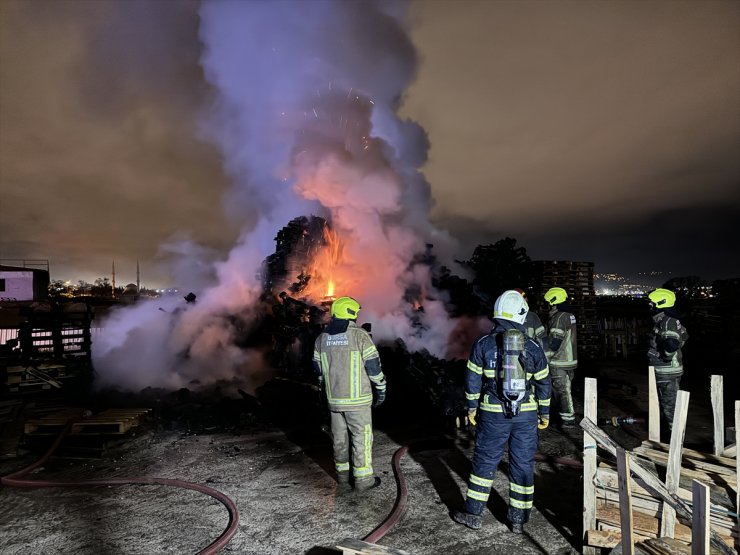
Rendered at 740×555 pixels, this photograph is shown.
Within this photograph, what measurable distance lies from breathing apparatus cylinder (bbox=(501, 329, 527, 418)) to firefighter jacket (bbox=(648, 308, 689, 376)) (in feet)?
13.0

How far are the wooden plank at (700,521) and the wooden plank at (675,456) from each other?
1191mm

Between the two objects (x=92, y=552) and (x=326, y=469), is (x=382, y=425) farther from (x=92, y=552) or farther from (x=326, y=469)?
(x=92, y=552)

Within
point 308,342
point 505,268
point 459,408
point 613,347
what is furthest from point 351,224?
→ point 459,408

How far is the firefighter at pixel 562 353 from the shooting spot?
24.6ft

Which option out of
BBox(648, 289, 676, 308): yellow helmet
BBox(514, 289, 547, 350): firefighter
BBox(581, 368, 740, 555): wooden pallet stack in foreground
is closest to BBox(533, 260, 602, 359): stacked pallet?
BBox(514, 289, 547, 350): firefighter

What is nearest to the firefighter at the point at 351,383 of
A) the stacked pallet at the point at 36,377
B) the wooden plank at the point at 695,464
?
the wooden plank at the point at 695,464

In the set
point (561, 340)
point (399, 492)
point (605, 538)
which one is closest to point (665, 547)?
point (605, 538)

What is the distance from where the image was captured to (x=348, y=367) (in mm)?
5117

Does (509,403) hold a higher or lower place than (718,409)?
higher

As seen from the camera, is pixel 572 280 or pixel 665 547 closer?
pixel 665 547

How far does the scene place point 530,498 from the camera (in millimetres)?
4219

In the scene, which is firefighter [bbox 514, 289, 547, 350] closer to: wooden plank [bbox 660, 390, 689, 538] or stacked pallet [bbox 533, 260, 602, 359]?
wooden plank [bbox 660, 390, 689, 538]

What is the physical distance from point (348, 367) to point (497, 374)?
183 cm

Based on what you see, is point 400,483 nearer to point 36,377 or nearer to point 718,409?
point 718,409
